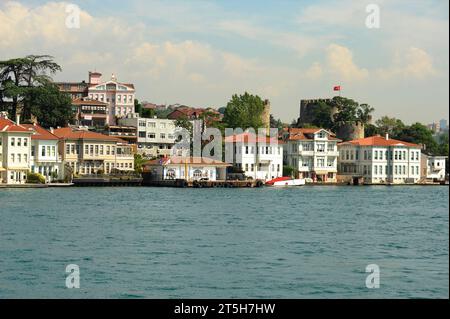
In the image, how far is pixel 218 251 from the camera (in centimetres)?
2600

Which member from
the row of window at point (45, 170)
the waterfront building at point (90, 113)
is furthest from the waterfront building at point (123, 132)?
the row of window at point (45, 170)

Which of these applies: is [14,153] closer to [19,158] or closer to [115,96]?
[19,158]

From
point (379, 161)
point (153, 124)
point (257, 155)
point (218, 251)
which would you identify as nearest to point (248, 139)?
point (257, 155)

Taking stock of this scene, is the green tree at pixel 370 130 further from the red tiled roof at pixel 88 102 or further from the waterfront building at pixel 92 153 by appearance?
the waterfront building at pixel 92 153

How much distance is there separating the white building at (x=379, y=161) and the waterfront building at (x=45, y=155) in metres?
29.9

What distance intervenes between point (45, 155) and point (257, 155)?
19.5 metres

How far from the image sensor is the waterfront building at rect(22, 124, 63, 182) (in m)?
71.1

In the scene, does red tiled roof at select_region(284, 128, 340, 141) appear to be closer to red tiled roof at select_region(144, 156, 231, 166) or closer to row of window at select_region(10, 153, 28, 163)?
red tiled roof at select_region(144, 156, 231, 166)

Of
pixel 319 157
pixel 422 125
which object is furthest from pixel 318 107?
pixel 319 157

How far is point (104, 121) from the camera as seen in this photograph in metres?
91.4

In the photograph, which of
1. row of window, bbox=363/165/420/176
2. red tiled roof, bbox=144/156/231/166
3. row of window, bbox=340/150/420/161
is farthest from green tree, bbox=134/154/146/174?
row of window, bbox=363/165/420/176

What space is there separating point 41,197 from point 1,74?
34.4 m
